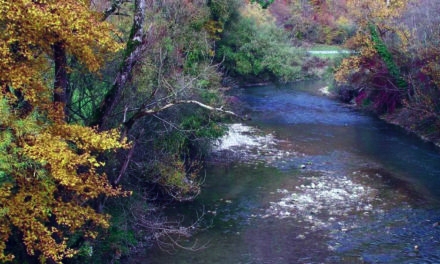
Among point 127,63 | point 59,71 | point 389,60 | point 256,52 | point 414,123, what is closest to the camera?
point 59,71

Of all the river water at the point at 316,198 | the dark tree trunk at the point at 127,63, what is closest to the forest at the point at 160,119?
the dark tree trunk at the point at 127,63

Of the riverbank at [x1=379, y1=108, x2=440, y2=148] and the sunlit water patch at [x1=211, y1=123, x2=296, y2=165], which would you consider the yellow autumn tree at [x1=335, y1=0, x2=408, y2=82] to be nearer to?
the riverbank at [x1=379, y1=108, x2=440, y2=148]

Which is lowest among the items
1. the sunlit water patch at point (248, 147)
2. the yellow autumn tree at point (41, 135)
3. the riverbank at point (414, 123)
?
the sunlit water patch at point (248, 147)

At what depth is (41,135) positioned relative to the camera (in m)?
9.43

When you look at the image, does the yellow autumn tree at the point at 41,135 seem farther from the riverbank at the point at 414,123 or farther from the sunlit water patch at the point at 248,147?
the riverbank at the point at 414,123

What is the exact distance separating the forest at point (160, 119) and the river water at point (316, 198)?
5.5 inches

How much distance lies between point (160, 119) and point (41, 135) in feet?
17.0

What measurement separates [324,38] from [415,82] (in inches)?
1385

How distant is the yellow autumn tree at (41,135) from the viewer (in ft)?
29.8

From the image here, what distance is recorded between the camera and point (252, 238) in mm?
15062

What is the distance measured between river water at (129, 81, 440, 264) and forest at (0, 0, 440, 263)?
0.14 meters

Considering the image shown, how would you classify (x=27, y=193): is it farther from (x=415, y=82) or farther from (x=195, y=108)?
(x=415, y=82)

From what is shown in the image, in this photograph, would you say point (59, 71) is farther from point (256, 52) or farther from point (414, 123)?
point (256, 52)

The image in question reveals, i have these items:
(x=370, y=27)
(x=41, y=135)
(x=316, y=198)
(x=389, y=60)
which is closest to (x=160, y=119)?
(x=41, y=135)
